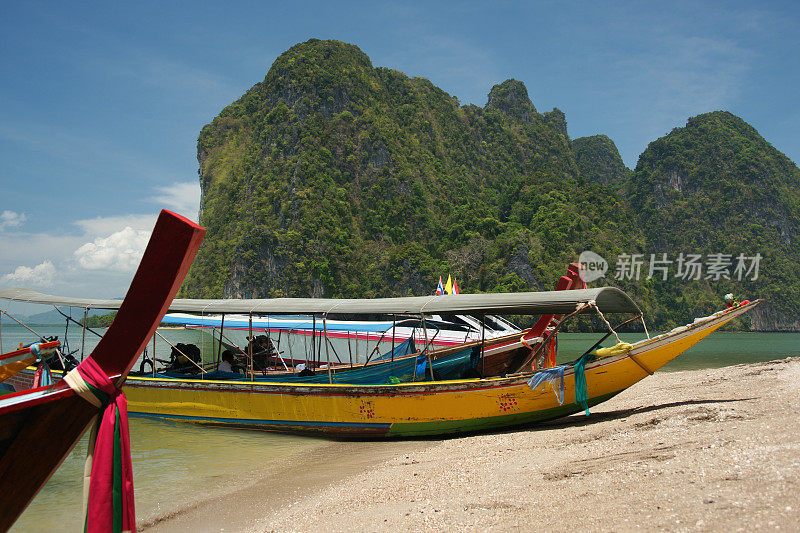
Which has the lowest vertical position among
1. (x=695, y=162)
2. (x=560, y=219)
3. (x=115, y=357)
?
(x=115, y=357)

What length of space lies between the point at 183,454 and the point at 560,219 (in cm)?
5617

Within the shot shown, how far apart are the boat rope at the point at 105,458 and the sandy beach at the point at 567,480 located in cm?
275

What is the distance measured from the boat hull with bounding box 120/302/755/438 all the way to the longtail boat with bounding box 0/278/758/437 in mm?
15

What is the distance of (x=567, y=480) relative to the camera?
198 inches

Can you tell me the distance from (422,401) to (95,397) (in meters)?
6.29

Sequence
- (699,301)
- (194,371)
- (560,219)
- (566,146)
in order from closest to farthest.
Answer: (194,371) → (560,219) → (699,301) → (566,146)

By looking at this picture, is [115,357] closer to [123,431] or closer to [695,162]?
[123,431]

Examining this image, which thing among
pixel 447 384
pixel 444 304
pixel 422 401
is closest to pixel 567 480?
pixel 447 384

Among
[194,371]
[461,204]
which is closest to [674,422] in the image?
[194,371]

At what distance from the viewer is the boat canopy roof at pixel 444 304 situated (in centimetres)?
759

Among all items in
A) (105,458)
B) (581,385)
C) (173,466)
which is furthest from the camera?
(173,466)

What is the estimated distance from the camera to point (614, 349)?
25.5 ft

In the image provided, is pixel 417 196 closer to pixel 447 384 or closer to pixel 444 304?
pixel 444 304

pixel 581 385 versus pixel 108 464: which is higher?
pixel 108 464
